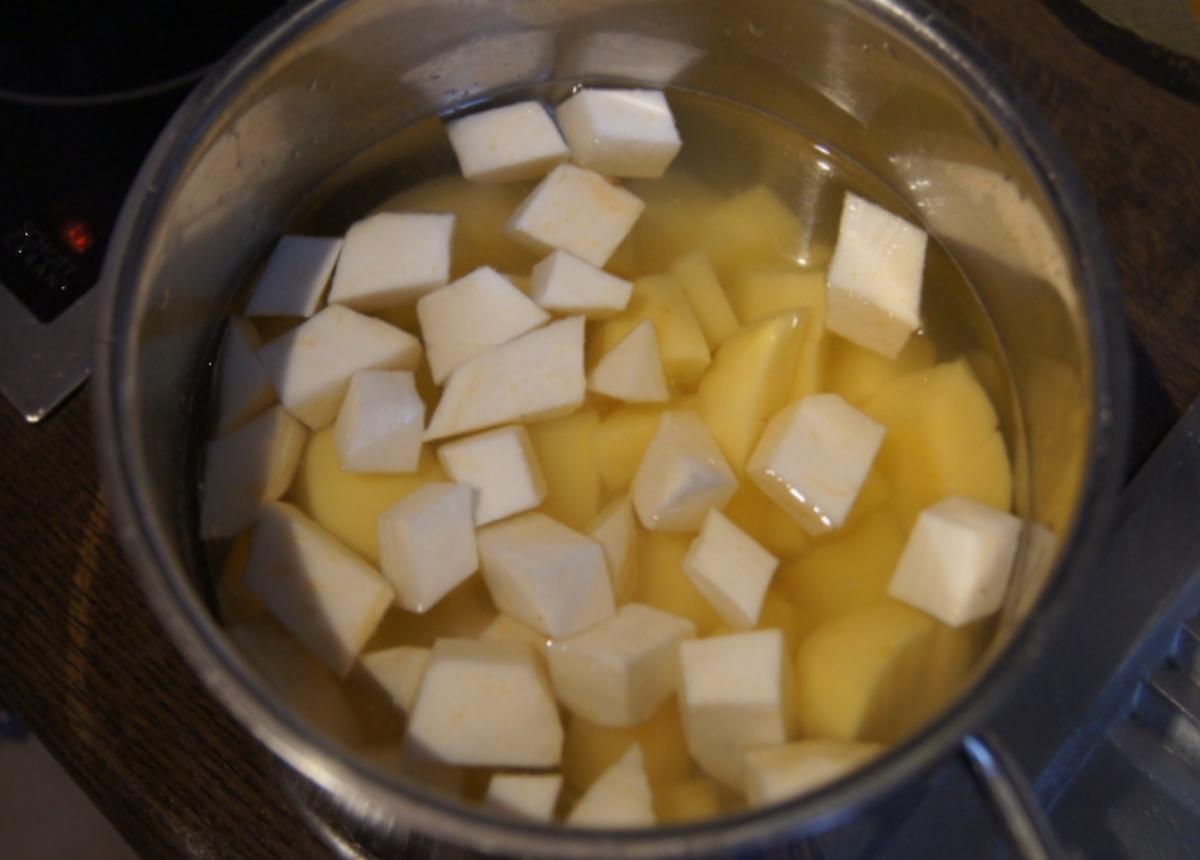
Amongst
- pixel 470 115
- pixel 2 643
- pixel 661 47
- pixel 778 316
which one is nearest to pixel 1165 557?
pixel 778 316

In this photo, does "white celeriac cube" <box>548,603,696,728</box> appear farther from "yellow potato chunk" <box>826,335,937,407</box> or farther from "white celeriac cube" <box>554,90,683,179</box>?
"white celeriac cube" <box>554,90,683,179</box>

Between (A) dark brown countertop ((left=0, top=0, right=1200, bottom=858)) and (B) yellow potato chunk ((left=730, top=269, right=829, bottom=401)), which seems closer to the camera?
(A) dark brown countertop ((left=0, top=0, right=1200, bottom=858))

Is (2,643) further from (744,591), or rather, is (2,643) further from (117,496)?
(744,591)

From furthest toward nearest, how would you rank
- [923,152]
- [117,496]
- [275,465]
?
1. [923,152]
2. [275,465]
3. [117,496]

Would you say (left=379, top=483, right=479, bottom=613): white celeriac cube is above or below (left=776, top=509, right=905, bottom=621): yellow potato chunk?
below

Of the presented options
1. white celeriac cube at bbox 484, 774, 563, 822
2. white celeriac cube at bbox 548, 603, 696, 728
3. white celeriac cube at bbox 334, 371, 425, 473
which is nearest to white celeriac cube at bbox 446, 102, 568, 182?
white celeriac cube at bbox 334, 371, 425, 473

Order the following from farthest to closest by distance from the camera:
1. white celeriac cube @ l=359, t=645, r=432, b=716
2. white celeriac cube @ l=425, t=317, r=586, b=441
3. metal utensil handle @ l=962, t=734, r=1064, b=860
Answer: white celeriac cube @ l=425, t=317, r=586, b=441, white celeriac cube @ l=359, t=645, r=432, b=716, metal utensil handle @ l=962, t=734, r=1064, b=860

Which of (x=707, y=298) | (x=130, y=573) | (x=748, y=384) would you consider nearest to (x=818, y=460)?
(x=748, y=384)
